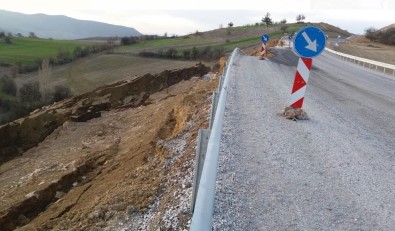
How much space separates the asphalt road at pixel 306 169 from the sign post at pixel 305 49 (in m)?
0.70

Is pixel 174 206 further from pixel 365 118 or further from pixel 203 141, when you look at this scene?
pixel 365 118

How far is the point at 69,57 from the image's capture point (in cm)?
7356

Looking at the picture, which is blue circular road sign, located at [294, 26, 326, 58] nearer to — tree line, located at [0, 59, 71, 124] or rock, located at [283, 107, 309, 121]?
rock, located at [283, 107, 309, 121]

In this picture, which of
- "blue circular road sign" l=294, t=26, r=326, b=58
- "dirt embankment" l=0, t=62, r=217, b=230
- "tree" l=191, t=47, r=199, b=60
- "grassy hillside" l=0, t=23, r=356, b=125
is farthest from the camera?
"tree" l=191, t=47, r=199, b=60

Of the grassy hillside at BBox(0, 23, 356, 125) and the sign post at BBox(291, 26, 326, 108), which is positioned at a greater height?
the sign post at BBox(291, 26, 326, 108)

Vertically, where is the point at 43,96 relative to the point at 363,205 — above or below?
below

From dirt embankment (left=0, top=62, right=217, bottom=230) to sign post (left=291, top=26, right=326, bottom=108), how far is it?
7.30 feet

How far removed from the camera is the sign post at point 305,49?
27.7 ft

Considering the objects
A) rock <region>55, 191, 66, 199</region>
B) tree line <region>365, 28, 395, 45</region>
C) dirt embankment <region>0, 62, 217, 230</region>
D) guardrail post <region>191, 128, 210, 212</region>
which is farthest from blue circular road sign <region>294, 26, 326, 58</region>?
tree line <region>365, 28, 395, 45</region>

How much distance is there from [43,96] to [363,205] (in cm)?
4533

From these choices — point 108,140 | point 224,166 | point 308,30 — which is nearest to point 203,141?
point 224,166

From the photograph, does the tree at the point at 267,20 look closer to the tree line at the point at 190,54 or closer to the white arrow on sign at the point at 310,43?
the tree line at the point at 190,54

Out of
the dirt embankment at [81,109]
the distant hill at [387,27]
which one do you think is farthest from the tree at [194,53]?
the dirt embankment at [81,109]

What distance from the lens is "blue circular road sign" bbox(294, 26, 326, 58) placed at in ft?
27.7
